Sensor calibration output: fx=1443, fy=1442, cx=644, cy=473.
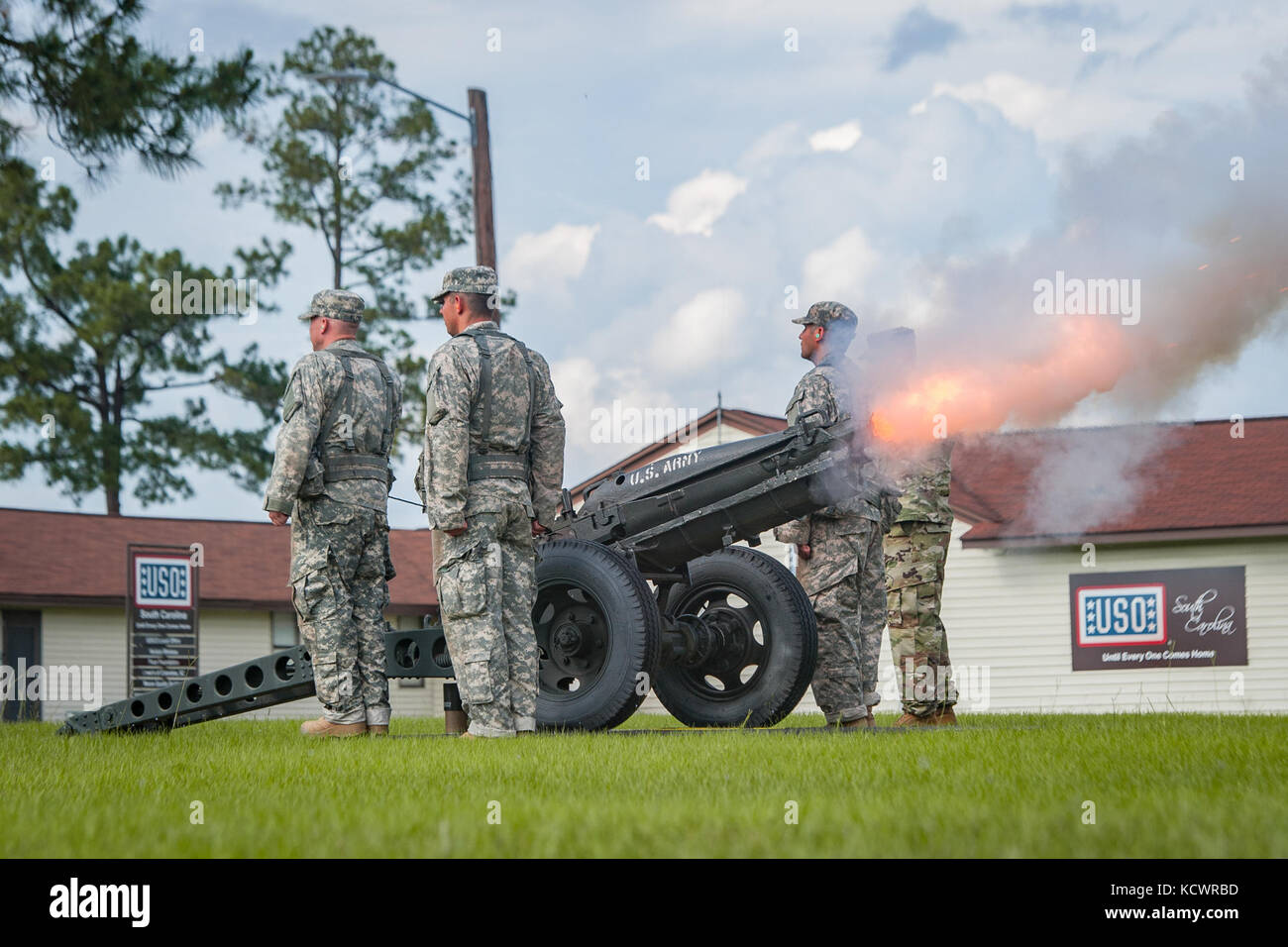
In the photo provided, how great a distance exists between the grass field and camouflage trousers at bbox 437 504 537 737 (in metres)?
0.46

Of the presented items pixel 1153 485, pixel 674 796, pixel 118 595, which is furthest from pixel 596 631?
pixel 118 595

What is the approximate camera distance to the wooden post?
54.8ft

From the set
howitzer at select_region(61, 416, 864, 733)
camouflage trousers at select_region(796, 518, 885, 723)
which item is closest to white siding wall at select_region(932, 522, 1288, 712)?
camouflage trousers at select_region(796, 518, 885, 723)

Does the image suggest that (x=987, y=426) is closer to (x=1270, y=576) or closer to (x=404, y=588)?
(x=1270, y=576)

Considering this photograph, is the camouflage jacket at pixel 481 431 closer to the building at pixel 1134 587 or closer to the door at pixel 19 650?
the building at pixel 1134 587

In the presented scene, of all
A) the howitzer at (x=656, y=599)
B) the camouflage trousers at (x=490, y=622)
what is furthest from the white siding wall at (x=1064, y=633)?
the camouflage trousers at (x=490, y=622)

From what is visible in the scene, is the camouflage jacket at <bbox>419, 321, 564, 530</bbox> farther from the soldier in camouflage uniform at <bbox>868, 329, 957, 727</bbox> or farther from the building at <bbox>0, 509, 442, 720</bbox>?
the building at <bbox>0, 509, 442, 720</bbox>

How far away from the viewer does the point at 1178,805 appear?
3.97 meters

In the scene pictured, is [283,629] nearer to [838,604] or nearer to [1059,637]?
[1059,637]

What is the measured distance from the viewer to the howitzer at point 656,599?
8172 millimetres

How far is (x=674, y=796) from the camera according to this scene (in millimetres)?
4516

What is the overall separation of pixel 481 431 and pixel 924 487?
298 centimetres
